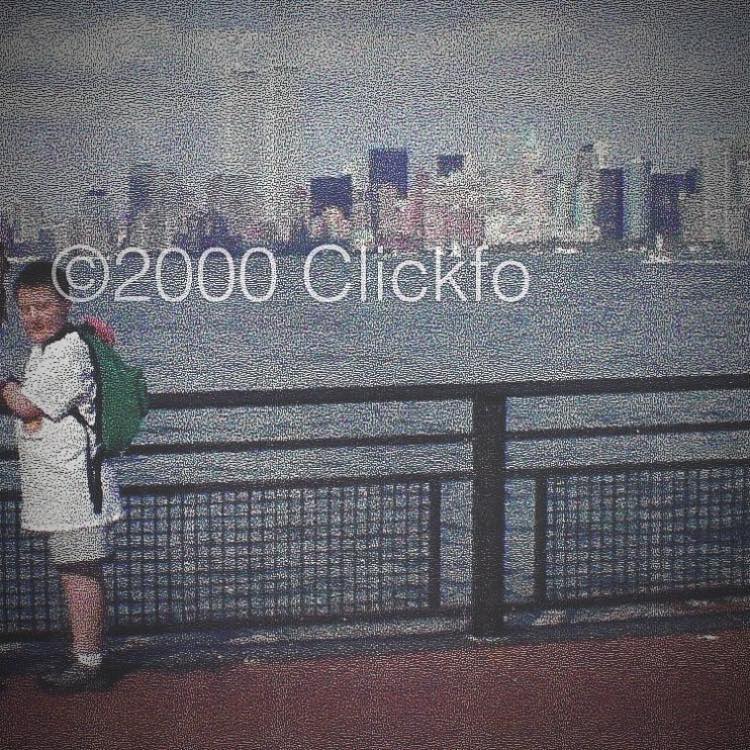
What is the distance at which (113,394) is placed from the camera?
331cm

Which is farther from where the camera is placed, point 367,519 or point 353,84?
point 353,84

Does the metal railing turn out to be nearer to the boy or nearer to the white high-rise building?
the boy

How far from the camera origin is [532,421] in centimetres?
2898

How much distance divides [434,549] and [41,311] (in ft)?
5.20

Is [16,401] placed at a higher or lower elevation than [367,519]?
higher

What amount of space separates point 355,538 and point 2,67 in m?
2.26

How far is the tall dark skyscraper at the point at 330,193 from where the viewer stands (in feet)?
14.7

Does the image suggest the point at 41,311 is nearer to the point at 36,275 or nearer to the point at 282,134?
the point at 36,275

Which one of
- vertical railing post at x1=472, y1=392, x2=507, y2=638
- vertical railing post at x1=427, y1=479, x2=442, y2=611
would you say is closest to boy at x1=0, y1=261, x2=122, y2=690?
vertical railing post at x1=427, y1=479, x2=442, y2=611

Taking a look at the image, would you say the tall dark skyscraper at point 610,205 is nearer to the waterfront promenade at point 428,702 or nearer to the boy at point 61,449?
the waterfront promenade at point 428,702

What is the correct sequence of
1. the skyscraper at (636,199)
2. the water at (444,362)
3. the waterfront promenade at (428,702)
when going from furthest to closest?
1. the water at (444,362)
2. the skyscraper at (636,199)
3. the waterfront promenade at (428,702)

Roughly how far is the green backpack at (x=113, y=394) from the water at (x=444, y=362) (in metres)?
1.04

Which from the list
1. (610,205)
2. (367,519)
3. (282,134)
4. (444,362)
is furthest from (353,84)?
(444,362)

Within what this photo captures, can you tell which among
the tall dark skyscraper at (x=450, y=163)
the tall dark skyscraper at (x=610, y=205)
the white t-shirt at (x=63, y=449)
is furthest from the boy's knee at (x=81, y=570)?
the tall dark skyscraper at (x=610, y=205)
